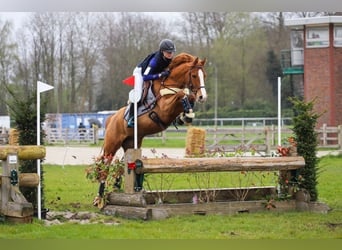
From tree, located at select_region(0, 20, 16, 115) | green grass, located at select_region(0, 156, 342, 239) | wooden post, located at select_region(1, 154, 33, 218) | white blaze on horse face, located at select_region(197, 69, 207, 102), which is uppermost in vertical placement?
tree, located at select_region(0, 20, 16, 115)

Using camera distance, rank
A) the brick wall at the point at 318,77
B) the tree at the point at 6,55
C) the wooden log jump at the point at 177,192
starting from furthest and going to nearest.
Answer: the tree at the point at 6,55 < the brick wall at the point at 318,77 < the wooden log jump at the point at 177,192

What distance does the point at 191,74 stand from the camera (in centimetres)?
604

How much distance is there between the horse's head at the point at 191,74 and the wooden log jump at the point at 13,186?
1.48 metres

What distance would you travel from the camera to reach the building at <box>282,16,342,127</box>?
15.7m

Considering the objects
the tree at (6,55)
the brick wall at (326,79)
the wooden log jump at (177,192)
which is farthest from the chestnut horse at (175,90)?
the tree at (6,55)

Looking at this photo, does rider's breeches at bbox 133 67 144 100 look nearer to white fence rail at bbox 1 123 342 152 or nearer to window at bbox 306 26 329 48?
white fence rail at bbox 1 123 342 152

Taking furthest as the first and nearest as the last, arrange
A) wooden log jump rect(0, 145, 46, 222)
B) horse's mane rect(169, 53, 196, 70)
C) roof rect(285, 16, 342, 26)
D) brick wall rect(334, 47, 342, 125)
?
brick wall rect(334, 47, 342, 125), roof rect(285, 16, 342, 26), horse's mane rect(169, 53, 196, 70), wooden log jump rect(0, 145, 46, 222)

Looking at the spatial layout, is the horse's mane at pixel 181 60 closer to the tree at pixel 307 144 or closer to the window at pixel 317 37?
the tree at pixel 307 144

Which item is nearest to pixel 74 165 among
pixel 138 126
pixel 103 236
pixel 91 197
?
pixel 91 197

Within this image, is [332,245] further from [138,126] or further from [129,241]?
[138,126]

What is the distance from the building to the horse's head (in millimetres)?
9824

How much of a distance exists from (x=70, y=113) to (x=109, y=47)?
4709mm

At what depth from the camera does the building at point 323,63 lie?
15.7 meters

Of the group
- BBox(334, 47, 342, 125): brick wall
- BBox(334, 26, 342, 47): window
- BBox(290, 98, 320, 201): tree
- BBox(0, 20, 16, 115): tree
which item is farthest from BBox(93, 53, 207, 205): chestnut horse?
BBox(0, 20, 16, 115): tree
